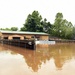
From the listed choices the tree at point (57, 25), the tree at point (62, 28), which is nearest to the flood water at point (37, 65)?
the tree at point (62, 28)

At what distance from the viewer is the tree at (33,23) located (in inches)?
1726

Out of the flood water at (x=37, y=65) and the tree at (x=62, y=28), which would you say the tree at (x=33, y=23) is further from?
the flood water at (x=37, y=65)

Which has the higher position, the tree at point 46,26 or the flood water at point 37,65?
the tree at point 46,26

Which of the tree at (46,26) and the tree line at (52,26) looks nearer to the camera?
the tree line at (52,26)

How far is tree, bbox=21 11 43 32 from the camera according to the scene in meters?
43.8

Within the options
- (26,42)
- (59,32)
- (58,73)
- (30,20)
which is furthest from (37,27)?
(58,73)

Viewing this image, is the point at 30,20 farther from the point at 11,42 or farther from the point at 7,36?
the point at 11,42

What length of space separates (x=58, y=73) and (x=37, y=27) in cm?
3580

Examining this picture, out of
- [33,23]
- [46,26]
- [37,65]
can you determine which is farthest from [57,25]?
[37,65]

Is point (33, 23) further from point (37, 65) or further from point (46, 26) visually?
point (37, 65)

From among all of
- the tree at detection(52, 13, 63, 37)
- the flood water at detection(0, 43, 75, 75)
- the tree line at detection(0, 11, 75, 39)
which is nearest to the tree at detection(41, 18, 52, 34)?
the tree line at detection(0, 11, 75, 39)

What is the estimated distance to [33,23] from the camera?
4394cm

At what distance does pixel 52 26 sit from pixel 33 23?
5.29 m

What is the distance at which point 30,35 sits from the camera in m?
35.4
